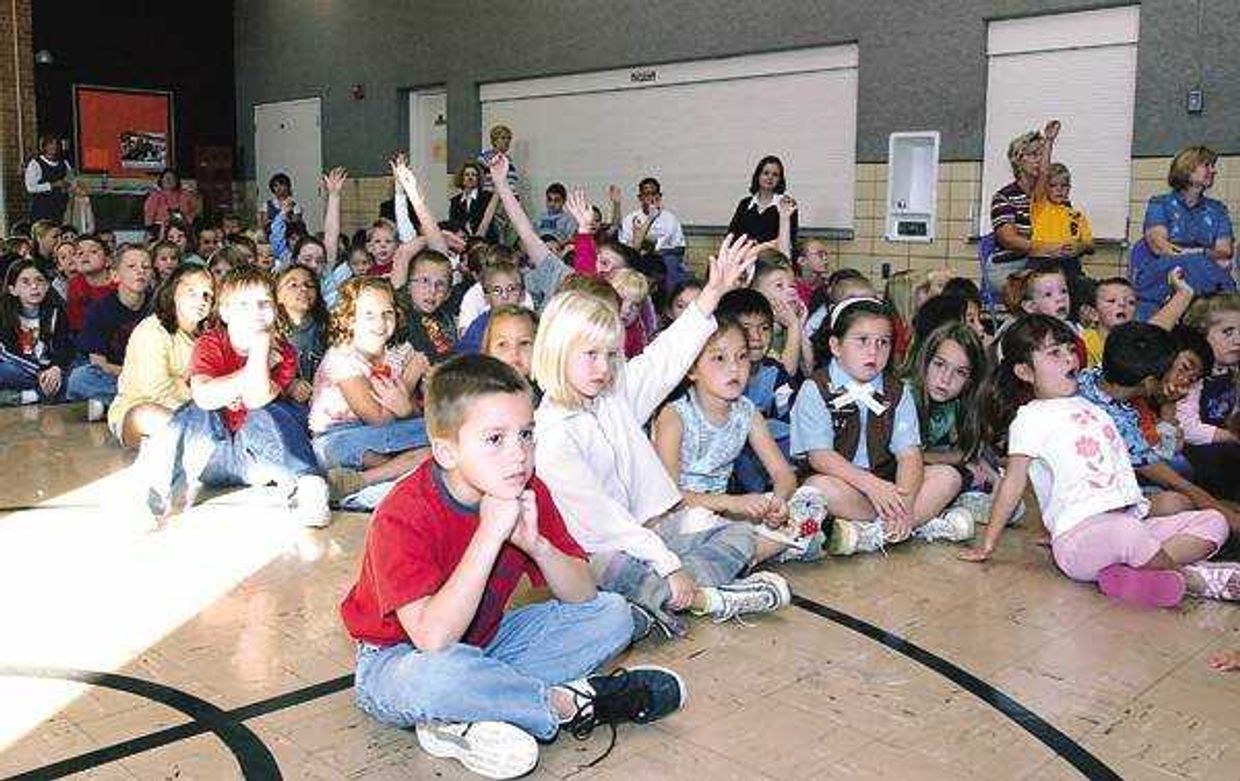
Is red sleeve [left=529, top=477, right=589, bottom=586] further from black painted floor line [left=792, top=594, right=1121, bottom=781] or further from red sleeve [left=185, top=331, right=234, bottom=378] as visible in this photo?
red sleeve [left=185, top=331, right=234, bottom=378]

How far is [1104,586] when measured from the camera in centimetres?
333

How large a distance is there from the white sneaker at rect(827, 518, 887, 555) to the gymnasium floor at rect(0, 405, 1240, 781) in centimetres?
6

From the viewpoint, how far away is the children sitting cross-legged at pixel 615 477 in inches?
113

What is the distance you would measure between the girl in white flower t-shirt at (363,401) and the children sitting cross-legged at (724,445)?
1.28 metres

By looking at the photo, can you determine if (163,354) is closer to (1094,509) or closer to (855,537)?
(855,537)

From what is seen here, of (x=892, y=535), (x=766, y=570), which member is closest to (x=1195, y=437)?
(x=892, y=535)

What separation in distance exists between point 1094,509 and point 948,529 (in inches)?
25.2

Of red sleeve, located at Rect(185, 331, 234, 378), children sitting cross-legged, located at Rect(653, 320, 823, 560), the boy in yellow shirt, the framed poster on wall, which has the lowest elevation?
children sitting cross-legged, located at Rect(653, 320, 823, 560)

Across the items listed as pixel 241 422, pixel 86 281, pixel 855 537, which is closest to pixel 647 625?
pixel 855 537

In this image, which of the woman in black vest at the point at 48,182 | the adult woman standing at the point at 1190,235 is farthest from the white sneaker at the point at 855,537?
the woman in black vest at the point at 48,182

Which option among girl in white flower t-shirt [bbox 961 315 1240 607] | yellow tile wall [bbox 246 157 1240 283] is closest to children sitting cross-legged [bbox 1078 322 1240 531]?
girl in white flower t-shirt [bbox 961 315 1240 607]

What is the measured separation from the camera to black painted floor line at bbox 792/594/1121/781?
2.27 m

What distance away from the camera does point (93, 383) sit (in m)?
5.98

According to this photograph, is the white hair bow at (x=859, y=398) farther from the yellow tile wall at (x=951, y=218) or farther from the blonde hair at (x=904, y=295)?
the yellow tile wall at (x=951, y=218)
